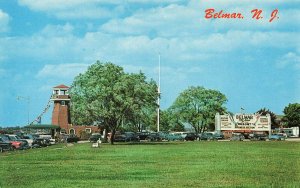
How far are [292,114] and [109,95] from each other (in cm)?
7998

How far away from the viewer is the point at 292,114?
5600 inches

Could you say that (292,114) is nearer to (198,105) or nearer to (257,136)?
(198,105)

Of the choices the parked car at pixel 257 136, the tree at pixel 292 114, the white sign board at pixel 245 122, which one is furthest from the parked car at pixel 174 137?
the tree at pixel 292 114

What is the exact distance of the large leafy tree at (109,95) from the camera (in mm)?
72812

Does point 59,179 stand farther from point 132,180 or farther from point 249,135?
point 249,135

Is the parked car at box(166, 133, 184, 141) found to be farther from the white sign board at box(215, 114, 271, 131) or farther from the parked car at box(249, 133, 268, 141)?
the parked car at box(249, 133, 268, 141)

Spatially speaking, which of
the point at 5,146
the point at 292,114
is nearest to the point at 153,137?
the point at 5,146

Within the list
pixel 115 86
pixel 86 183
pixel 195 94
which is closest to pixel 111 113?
pixel 115 86

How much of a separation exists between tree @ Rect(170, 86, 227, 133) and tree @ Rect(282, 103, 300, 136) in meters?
18.6

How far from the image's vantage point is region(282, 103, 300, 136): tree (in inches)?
5576

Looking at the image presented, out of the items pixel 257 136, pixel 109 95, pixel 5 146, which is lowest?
pixel 5 146

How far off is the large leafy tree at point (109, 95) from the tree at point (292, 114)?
73.8 meters

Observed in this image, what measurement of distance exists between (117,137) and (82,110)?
19.2 m

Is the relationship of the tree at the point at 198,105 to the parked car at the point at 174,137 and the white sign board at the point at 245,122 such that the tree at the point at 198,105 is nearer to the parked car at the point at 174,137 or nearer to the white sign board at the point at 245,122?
the white sign board at the point at 245,122
